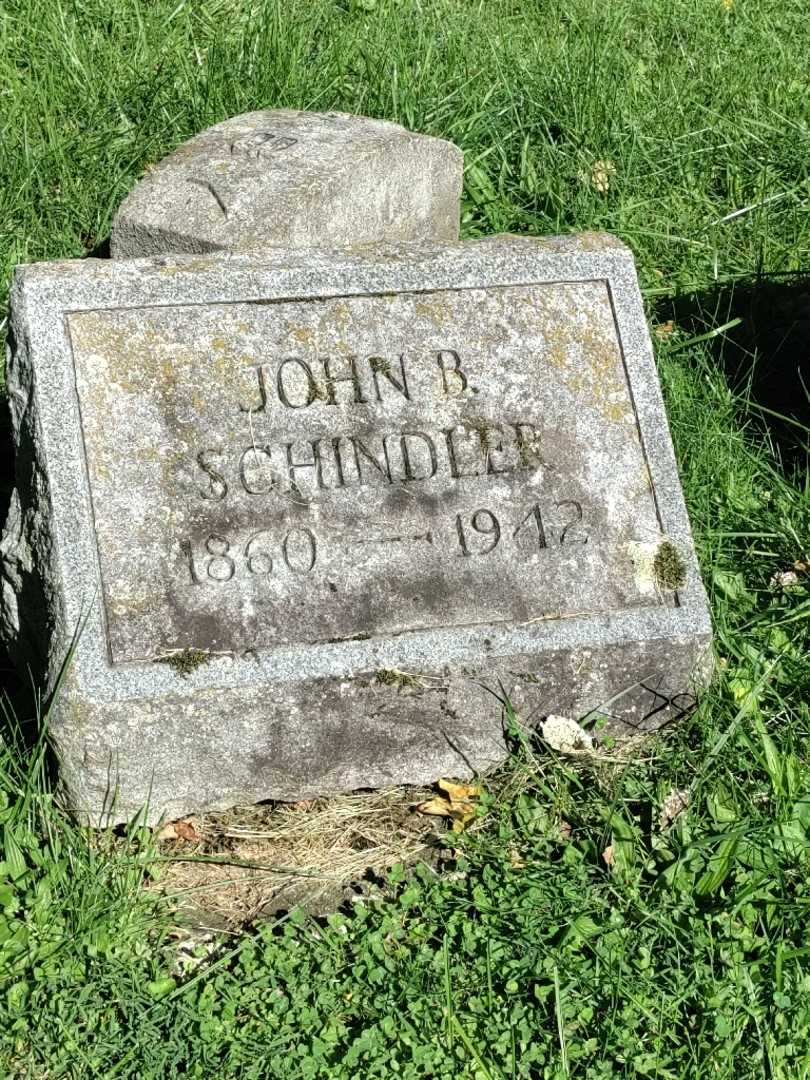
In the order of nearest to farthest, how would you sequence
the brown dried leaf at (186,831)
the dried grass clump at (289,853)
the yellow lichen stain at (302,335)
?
the dried grass clump at (289,853) < the brown dried leaf at (186,831) < the yellow lichen stain at (302,335)

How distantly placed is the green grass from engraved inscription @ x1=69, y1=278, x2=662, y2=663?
15.4 inches

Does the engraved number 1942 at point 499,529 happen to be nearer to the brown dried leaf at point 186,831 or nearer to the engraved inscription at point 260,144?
the brown dried leaf at point 186,831

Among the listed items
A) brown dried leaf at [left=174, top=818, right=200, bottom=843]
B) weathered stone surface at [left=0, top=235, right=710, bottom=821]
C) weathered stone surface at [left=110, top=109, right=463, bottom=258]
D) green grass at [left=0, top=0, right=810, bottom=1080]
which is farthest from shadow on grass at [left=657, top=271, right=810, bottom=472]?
brown dried leaf at [left=174, top=818, right=200, bottom=843]

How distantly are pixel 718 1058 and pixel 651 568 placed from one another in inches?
39.5

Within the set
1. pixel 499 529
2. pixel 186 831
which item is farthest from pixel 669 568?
pixel 186 831

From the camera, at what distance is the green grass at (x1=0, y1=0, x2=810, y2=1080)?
221cm

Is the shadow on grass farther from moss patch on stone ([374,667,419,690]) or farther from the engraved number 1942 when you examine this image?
moss patch on stone ([374,667,419,690])

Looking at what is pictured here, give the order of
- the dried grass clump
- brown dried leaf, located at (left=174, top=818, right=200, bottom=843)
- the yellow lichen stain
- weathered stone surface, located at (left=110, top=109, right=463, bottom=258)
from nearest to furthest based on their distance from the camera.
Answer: the dried grass clump → brown dried leaf, located at (left=174, top=818, right=200, bottom=843) → the yellow lichen stain → weathered stone surface, located at (left=110, top=109, right=463, bottom=258)

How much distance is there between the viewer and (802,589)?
123 inches

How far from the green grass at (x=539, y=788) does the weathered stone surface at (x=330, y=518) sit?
20cm

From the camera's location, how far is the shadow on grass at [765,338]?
385 centimetres

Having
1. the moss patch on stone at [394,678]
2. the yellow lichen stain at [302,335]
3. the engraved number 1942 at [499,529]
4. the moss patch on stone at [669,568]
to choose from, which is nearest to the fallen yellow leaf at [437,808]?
the moss patch on stone at [394,678]

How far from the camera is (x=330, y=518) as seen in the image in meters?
2.70

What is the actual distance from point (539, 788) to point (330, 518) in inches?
28.2
